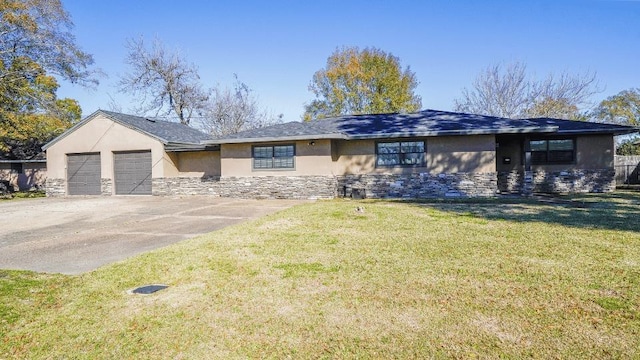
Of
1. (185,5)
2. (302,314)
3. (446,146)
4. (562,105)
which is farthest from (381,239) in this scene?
(562,105)

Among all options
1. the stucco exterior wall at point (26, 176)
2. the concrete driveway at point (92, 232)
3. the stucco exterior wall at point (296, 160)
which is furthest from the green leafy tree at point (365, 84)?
the concrete driveway at point (92, 232)

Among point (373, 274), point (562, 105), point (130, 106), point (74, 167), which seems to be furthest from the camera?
point (130, 106)

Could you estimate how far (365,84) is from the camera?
31875 mm

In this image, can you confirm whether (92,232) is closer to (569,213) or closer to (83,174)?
(569,213)

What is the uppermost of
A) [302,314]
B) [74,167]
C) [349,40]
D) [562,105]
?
[349,40]

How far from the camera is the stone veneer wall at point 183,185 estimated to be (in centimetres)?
1720

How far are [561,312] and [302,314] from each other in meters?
2.37

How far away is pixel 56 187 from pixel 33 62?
24.0ft

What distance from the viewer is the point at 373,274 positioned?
170 inches

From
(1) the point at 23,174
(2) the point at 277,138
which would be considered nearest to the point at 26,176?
(1) the point at 23,174

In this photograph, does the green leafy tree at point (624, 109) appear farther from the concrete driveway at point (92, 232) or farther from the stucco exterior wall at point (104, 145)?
the stucco exterior wall at point (104, 145)

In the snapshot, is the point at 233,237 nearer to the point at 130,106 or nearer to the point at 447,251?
the point at 447,251

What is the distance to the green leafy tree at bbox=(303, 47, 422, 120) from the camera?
31.7 metres

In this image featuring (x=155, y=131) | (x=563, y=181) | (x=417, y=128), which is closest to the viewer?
(x=417, y=128)
